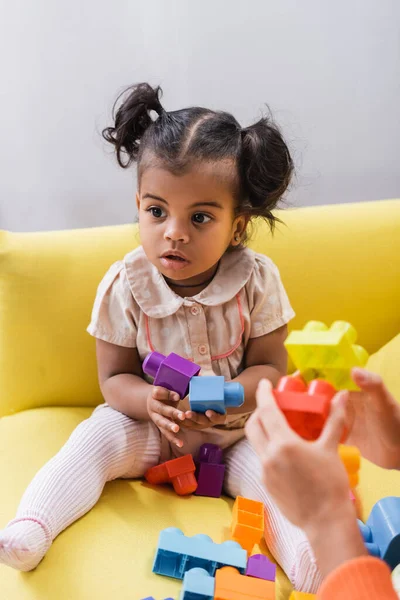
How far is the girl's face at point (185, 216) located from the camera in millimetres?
887

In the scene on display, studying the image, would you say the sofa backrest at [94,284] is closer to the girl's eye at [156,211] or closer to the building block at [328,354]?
the girl's eye at [156,211]

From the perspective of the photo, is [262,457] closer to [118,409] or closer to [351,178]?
[118,409]

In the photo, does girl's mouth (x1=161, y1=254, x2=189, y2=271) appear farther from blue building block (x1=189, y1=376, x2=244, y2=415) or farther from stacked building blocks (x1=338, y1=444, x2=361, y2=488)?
stacked building blocks (x1=338, y1=444, x2=361, y2=488)

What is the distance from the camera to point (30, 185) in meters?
1.48

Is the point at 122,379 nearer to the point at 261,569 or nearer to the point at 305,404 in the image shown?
the point at 261,569

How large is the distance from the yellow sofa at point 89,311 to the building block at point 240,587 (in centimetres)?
12

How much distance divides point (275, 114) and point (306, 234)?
0.37m

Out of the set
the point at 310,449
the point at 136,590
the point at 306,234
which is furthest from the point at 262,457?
the point at 306,234

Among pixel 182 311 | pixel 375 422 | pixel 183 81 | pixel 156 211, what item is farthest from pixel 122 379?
pixel 183 81

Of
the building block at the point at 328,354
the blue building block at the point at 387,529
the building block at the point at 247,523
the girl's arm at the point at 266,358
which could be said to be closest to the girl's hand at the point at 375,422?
the building block at the point at 328,354

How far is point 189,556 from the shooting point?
0.80m

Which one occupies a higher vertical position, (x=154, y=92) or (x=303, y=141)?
(x=154, y=92)

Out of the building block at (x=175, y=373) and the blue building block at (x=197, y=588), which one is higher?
the building block at (x=175, y=373)

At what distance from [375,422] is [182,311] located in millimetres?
441
